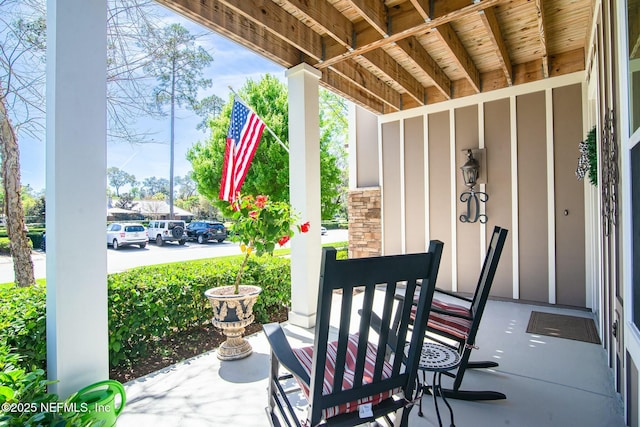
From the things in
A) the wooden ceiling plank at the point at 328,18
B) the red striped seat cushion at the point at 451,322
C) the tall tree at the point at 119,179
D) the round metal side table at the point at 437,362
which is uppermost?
the wooden ceiling plank at the point at 328,18

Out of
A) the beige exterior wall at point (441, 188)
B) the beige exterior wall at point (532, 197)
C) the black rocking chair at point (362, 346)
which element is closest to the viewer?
the black rocking chair at point (362, 346)

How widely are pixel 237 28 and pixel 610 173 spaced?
3041 millimetres

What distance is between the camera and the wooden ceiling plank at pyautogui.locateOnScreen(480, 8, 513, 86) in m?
2.99

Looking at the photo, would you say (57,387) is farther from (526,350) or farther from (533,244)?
(533,244)

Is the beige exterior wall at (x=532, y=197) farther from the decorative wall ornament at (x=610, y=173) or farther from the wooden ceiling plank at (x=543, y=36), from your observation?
the decorative wall ornament at (x=610, y=173)

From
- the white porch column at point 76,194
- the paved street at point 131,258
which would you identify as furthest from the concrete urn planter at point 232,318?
the paved street at point 131,258

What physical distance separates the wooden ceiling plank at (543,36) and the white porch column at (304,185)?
208cm

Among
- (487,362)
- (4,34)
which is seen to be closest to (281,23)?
(4,34)

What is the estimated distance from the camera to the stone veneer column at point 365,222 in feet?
18.7

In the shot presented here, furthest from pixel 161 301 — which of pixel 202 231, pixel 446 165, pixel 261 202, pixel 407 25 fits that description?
pixel 202 231

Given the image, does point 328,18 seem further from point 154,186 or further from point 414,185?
point 154,186

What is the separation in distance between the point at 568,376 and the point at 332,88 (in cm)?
373

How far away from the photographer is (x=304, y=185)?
11.2ft

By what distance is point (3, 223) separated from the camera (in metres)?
3.63
